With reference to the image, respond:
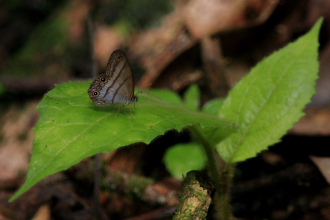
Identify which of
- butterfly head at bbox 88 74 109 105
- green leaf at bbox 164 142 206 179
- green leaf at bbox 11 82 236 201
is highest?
green leaf at bbox 164 142 206 179

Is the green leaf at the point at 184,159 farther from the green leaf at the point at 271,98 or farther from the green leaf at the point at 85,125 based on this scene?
the green leaf at the point at 85,125

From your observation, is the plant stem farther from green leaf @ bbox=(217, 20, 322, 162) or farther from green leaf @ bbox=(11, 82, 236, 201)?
green leaf @ bbox=(11, 82, 236, 201)

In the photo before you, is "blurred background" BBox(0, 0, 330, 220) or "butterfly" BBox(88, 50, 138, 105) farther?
"blurred background" BBox(0, 0, 330, 220)

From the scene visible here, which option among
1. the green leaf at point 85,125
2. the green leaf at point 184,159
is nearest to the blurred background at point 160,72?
Answer: the green leaf at point 184,159

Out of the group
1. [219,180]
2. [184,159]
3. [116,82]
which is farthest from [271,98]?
[116,82]

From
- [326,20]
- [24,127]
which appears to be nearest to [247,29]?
[326,20]

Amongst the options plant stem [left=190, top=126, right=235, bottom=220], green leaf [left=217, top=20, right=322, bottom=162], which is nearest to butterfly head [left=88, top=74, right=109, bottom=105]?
plant stem [left=190, top=126, right=235, bottom=220]
